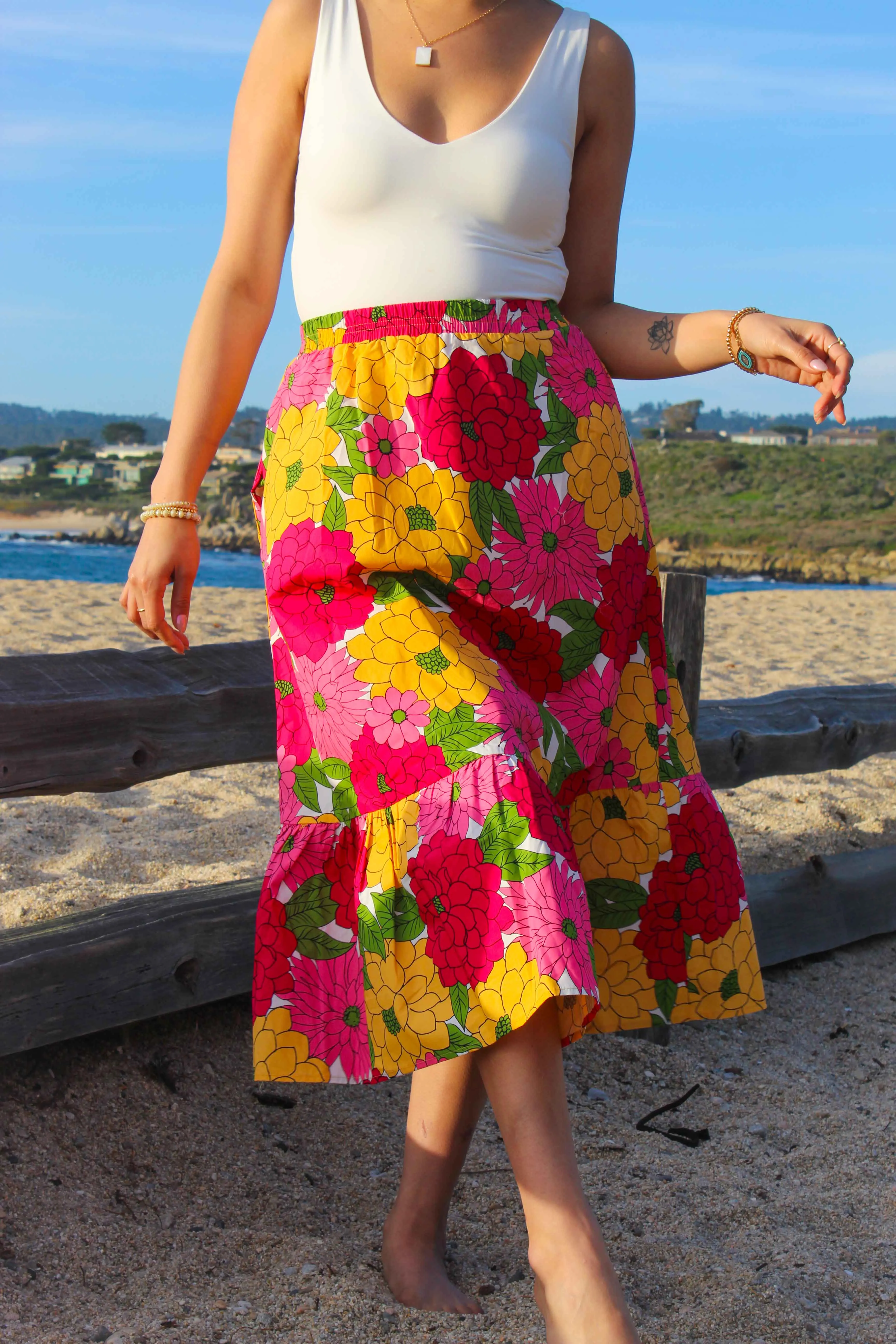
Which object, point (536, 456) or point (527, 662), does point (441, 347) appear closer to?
point (536, 456)

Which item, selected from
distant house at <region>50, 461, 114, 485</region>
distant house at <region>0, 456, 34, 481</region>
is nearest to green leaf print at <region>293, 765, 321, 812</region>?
distant house at <region>50, 461, 114, 485</region>

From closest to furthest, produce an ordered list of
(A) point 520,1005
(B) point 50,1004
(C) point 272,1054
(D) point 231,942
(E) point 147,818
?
A: 1. (A) point 520,1005
2. (C) point 272,1054
3. (B) point 50,1004
4. (D) point 231,942
5. (E) point 147,818

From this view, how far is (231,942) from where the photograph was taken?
6.87 ft

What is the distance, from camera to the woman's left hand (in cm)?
149

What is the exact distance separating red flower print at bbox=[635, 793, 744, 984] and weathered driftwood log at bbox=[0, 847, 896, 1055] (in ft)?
2.89

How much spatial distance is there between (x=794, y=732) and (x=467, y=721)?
1939 mm

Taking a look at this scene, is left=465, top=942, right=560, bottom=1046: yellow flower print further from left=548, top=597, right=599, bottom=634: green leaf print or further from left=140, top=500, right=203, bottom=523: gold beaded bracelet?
left=140, top=500, right=203, bottom=523: gold beaded bracelet

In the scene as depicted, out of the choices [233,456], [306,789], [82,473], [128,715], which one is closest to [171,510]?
[306,789]

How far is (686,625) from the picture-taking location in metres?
2.54

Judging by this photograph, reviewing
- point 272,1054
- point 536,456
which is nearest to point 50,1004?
point 272,1054

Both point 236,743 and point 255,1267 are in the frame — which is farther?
point 236,743

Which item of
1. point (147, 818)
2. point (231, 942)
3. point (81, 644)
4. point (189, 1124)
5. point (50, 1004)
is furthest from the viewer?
point (81, 644)

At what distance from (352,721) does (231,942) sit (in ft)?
3.04

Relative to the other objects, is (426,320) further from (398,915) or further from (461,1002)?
(461,1002)
